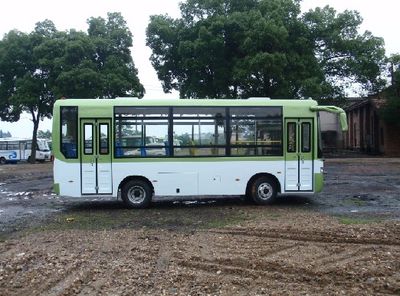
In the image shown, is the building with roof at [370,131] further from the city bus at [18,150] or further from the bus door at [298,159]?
the bus door at [298,159]

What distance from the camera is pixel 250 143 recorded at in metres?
14.4

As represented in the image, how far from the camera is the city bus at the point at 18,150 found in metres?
51.9

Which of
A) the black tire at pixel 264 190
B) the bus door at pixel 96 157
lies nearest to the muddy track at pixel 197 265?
the bus door at pixel 96 157

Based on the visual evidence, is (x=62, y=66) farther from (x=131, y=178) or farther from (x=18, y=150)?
(x=131, y=178)

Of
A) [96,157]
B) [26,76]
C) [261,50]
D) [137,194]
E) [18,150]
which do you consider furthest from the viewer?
[18,150]

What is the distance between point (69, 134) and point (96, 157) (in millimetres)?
963

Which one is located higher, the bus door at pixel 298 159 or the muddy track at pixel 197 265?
the bus door at pixel 298 159

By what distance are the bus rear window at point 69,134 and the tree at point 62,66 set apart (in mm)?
25545

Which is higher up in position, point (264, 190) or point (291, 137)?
point (291, 137)

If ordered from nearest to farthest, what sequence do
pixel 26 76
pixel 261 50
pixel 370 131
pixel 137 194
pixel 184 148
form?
pixel 184 148, pixel 137 194, pixel 261 50, pixel 26 76, pixel 370 131

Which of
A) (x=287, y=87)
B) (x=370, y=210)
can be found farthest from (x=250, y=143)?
(x=287, y=87)

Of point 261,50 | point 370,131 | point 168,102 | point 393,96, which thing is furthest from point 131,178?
point 370,131

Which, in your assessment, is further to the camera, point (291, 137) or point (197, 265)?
point (291, 137)

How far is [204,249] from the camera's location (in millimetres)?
8375
